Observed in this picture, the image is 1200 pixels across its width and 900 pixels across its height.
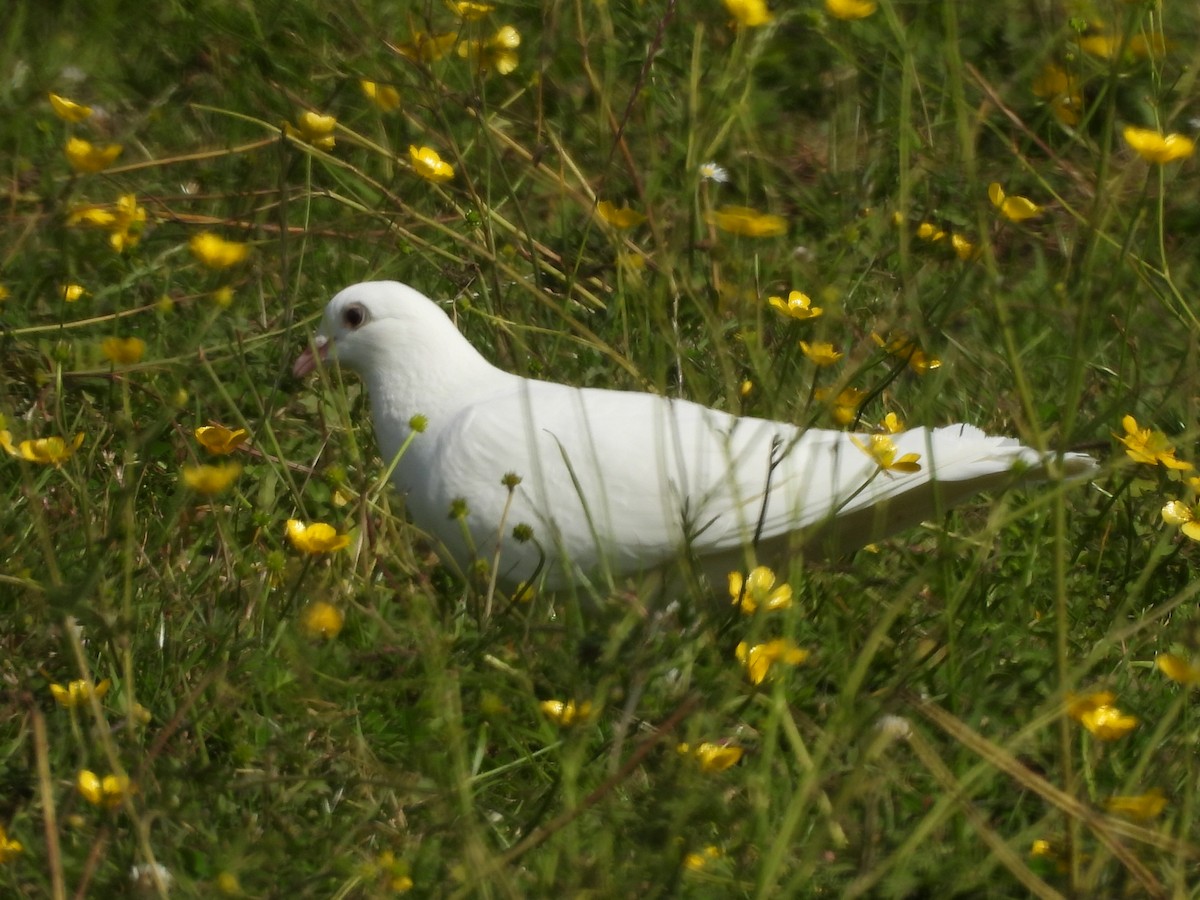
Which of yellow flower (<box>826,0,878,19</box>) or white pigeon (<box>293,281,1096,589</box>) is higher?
yellow flower (<box>826,0,878,19</box>)

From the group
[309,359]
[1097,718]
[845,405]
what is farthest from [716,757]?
[309,359]

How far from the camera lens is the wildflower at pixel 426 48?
3266 mm

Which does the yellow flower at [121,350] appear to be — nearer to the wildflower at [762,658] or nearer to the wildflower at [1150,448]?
the wildflower at [762,658]

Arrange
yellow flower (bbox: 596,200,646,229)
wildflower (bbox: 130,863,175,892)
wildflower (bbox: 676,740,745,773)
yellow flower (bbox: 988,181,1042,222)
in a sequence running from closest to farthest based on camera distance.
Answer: wildflower (bbox: 130,863,175,892) < wildflower (bbox: 676,740,745,773) < yellow flower (bbox: 988,181,1042,222) < yellow flower (bbox: 596,200,646,229)

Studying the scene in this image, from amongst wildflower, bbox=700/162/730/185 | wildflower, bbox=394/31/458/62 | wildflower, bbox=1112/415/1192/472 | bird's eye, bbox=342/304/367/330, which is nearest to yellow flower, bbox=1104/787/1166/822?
wildflower, bbox=1112/415/1192/472

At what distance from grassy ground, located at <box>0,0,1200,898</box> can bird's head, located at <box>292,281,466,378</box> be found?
151mm

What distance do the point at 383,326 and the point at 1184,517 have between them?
58.5 inches

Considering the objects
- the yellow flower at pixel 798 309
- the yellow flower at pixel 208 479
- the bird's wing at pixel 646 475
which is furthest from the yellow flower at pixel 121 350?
the yellow flower at pixel 798 309

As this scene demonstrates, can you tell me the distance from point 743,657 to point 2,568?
144 cm

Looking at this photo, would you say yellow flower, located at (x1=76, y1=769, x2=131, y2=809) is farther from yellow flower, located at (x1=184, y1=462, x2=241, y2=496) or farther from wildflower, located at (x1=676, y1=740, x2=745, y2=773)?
wildflower, located at (x1=676, y1=740, x2=745, y2=773)

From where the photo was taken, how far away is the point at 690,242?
273 cm

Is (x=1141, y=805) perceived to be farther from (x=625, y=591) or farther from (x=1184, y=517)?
(x=1184, y=517)

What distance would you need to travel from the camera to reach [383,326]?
3271 mm

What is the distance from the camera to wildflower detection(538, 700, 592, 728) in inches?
80.2
